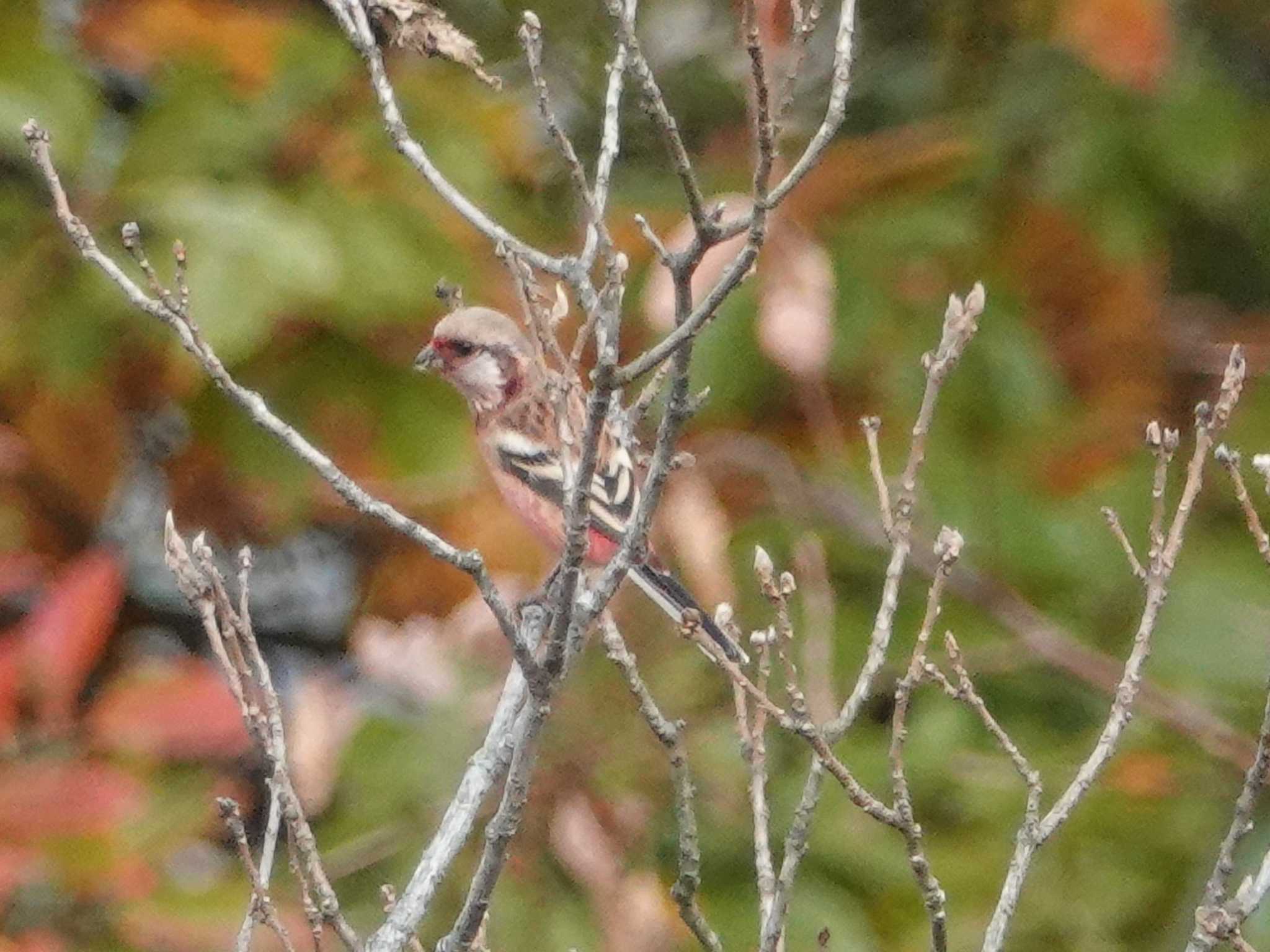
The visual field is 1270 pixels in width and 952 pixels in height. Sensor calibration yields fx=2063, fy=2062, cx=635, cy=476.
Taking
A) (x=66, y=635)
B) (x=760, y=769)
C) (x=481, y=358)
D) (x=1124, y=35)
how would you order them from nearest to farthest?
(x=760, y=769)
(x=66, y=635)
(x=1124, y=35)
(x=481, y=358)

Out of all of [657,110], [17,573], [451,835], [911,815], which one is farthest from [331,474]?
[17,573]

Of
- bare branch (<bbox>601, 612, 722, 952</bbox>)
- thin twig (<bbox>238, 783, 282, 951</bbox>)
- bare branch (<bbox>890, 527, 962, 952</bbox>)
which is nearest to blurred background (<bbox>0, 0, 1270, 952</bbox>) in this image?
thin twig (<bbox>238, 783, 282, 951</bbox>)

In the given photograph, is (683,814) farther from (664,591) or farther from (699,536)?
(664,591)

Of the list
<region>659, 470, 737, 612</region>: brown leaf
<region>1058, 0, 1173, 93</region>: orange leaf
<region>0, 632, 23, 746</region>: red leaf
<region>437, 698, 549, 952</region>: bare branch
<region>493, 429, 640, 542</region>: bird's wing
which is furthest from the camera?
<region>1058, 0, 1173, 93</region>: orange leaf

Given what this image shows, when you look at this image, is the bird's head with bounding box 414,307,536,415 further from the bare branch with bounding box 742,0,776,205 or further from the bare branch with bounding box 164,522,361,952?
the bare branch with bounding box 742,0,776,205

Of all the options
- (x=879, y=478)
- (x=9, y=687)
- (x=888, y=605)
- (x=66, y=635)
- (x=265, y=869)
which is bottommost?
(x=265, y=869)

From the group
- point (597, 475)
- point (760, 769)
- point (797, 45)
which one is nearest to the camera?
point (797, 45)
